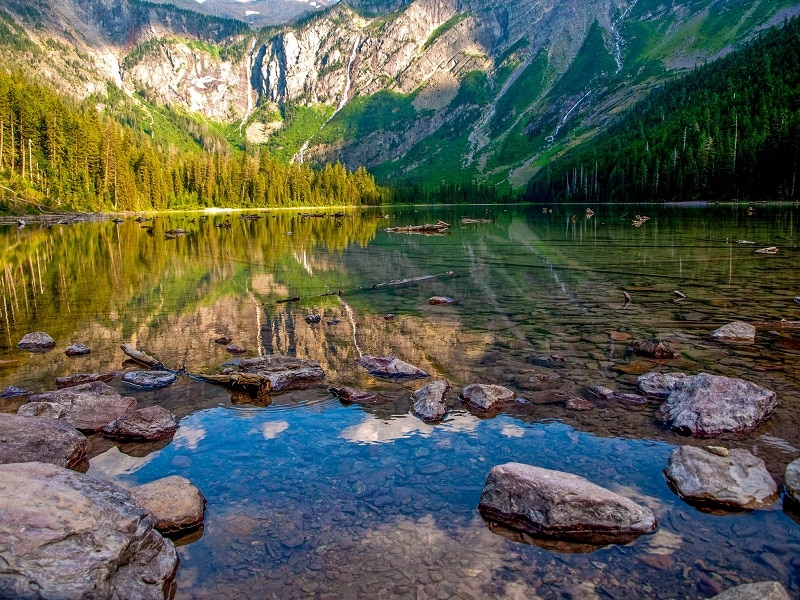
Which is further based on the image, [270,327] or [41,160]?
[41,160]

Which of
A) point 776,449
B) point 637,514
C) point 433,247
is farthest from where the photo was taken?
point 433,247

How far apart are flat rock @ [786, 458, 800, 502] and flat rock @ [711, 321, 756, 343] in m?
9.89

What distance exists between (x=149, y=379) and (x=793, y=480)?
15.3m

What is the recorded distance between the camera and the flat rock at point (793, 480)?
28.3ft

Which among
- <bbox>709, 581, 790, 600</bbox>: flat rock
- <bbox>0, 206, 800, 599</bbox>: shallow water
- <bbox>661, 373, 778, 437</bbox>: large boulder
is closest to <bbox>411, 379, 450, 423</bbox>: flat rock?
<bbox>0, 206, 800, 599</bbox>: shallow water

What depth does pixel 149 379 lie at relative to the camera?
600 inches

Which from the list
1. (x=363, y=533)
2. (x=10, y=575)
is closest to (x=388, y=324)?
(x=363, y=533)

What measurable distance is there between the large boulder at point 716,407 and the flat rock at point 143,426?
1134cm

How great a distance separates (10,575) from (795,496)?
11.2 meters

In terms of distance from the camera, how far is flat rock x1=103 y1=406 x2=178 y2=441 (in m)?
11.7

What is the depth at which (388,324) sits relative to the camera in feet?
71.6

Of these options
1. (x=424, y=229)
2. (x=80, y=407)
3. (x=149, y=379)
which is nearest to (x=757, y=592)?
(x=80, y=407)

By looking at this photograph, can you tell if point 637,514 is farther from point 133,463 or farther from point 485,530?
point 133,463

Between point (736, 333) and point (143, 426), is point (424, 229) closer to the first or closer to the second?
point (736, 333)
